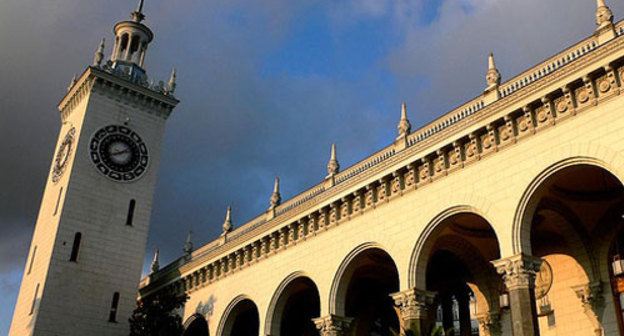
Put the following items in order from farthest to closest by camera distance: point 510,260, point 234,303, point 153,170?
point 153,170 → point 234,303 → point 510,260

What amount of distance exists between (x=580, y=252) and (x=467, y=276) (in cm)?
536

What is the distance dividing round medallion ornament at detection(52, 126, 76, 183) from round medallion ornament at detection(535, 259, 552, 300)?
28.3 m

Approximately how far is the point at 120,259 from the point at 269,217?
11560mm

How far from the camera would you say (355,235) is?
25672 mm

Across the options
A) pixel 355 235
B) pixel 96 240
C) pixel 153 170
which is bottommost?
pixel 355 235

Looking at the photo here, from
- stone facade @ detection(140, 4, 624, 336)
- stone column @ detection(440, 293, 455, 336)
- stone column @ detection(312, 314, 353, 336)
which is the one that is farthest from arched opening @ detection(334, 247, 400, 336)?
stone column @ detection(312, 314, 353, 336)

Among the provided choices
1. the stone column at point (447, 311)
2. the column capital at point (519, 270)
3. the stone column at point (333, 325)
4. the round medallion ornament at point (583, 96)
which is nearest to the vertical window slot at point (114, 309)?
the stone column at point (333, 325)

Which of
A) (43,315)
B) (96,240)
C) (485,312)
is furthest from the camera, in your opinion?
(96,240)

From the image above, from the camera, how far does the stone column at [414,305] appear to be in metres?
22.0

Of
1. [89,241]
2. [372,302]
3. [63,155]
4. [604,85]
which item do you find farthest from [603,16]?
[63,155]

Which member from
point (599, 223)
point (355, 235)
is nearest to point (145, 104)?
point (355, 235)

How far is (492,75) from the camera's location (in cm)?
Result: 2255

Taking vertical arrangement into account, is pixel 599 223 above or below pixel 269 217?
below

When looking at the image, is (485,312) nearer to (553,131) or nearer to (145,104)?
(553,131)
